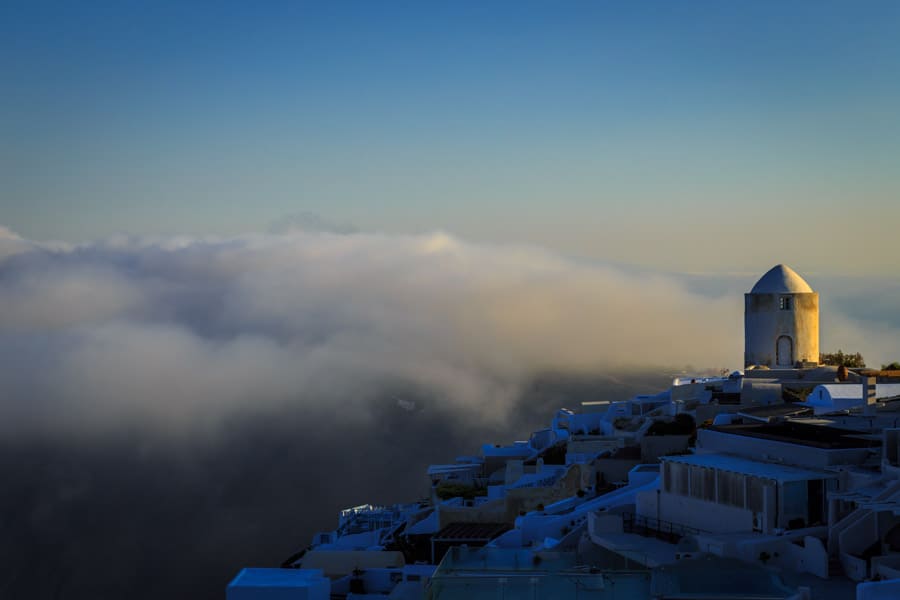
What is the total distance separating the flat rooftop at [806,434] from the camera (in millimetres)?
19875

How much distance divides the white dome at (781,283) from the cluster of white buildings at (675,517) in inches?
120

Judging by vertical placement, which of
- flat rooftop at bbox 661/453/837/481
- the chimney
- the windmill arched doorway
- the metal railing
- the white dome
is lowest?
the metal railing

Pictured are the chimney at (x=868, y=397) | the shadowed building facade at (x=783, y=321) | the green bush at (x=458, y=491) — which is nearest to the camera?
the chimney at (x=868, y=397)

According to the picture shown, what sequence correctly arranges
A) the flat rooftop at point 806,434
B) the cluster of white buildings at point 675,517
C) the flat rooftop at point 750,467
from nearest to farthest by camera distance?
the cluster of white buildings at point 675,517 < the flat rooftop at point 750,467 < the flat rooftop at point 806,434

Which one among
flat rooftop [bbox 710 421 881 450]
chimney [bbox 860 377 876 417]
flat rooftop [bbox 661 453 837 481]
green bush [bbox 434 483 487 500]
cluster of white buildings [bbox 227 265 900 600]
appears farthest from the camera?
green bush [bbox 434 483 487 500]

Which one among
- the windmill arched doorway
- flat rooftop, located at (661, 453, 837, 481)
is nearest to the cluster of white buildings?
flat rooftop, located at (661, 453, 837, 481)

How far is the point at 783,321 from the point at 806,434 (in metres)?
16.3

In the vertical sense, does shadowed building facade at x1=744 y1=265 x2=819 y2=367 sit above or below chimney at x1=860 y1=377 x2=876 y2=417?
above

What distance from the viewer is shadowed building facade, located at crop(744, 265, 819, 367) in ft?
121

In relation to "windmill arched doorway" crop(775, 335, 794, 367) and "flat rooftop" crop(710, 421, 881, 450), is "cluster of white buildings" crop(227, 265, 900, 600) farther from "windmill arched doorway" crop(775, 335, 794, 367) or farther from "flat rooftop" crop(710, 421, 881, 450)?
"windmill arched doorway" crop(775, 335, 794, 367)

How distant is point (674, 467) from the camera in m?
20.8

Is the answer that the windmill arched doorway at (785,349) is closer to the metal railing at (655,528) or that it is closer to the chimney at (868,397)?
the chimney at (868,397)

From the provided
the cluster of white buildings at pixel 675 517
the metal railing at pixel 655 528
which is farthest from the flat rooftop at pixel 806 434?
the metal railing at pixel 655 528

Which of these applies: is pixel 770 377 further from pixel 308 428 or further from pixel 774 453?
pixel 308 428
